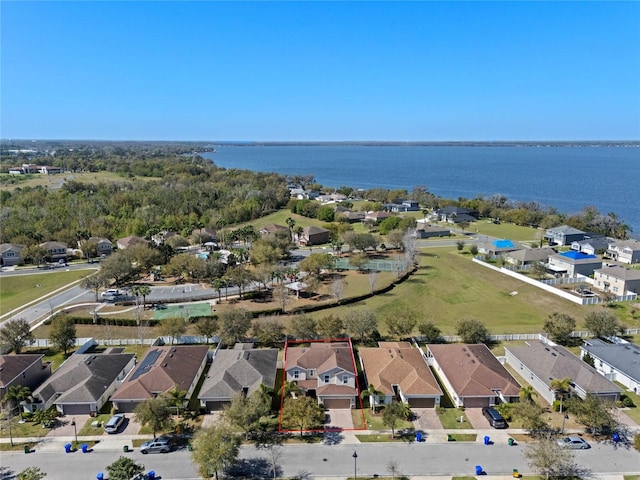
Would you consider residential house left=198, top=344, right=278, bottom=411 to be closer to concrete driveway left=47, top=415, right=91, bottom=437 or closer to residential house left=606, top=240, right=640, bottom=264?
concrete driveway left=47, top=415, right=91, bottom=437

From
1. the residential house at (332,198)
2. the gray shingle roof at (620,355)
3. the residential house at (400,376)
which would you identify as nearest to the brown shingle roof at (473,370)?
the residential house at (400,376)

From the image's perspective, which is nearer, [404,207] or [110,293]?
[110,293]

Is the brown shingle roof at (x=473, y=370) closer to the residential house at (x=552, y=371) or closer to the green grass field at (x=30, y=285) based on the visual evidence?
the residential house at (x=552, y=371)

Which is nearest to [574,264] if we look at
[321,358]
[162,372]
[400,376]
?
[400,376]

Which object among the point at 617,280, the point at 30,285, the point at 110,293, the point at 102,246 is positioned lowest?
the point at 30,285

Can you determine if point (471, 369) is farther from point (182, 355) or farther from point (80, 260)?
point (80, 260)

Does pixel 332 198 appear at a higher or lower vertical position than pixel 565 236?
higher

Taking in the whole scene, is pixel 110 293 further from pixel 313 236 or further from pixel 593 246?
pixel 593 246
